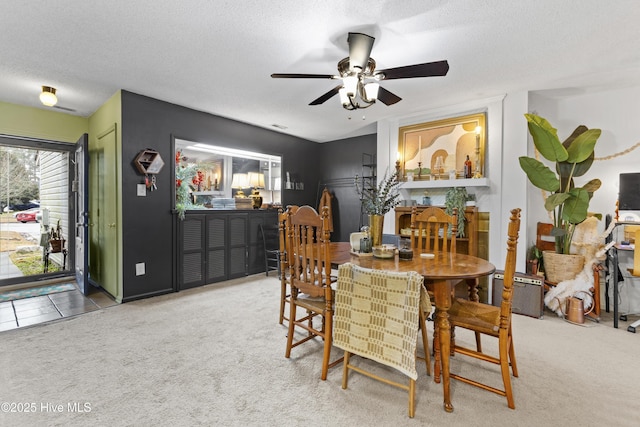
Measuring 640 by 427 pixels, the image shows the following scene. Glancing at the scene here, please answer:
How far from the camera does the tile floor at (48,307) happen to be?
302 centimetres

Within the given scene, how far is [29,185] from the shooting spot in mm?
4711

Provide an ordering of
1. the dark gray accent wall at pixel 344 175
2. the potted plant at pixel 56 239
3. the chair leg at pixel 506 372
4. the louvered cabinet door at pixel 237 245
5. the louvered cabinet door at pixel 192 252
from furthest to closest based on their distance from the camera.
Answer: the dark gray accent wall at pixel 344 175, the potted plant at pixel 56 239, the louvered cabinet door at pixel 237 245, the louvered cabinet door at pixel 192 252, the chair leg at pixel 506 372

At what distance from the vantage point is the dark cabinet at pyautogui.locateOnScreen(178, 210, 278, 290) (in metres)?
4.15

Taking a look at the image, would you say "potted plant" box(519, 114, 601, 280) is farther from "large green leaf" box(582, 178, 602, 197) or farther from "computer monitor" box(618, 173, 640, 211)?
"computer monitor" box(618, 173, 640, 211)

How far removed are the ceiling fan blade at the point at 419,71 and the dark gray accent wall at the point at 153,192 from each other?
2.99 metres

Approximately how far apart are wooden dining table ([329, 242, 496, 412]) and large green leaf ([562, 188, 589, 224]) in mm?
1765

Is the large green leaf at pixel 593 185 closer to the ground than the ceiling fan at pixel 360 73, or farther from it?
closer to the ground

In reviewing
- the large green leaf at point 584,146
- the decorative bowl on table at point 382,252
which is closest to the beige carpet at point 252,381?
the decorative bowl on table at point 382,252

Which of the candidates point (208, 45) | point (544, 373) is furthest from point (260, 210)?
point (544, 373)

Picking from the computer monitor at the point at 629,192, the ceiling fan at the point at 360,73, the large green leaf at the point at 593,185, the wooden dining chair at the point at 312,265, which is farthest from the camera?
the large green leaf at the point at 593,185

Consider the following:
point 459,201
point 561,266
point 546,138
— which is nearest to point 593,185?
point 546,138

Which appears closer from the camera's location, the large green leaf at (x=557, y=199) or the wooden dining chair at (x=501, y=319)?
the wooden dining chair at (x=501, y=319)

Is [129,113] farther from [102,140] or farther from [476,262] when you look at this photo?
[476,262]

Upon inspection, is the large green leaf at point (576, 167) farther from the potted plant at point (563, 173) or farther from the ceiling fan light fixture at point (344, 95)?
the ceiling fan light fixture at point (344, 95)
